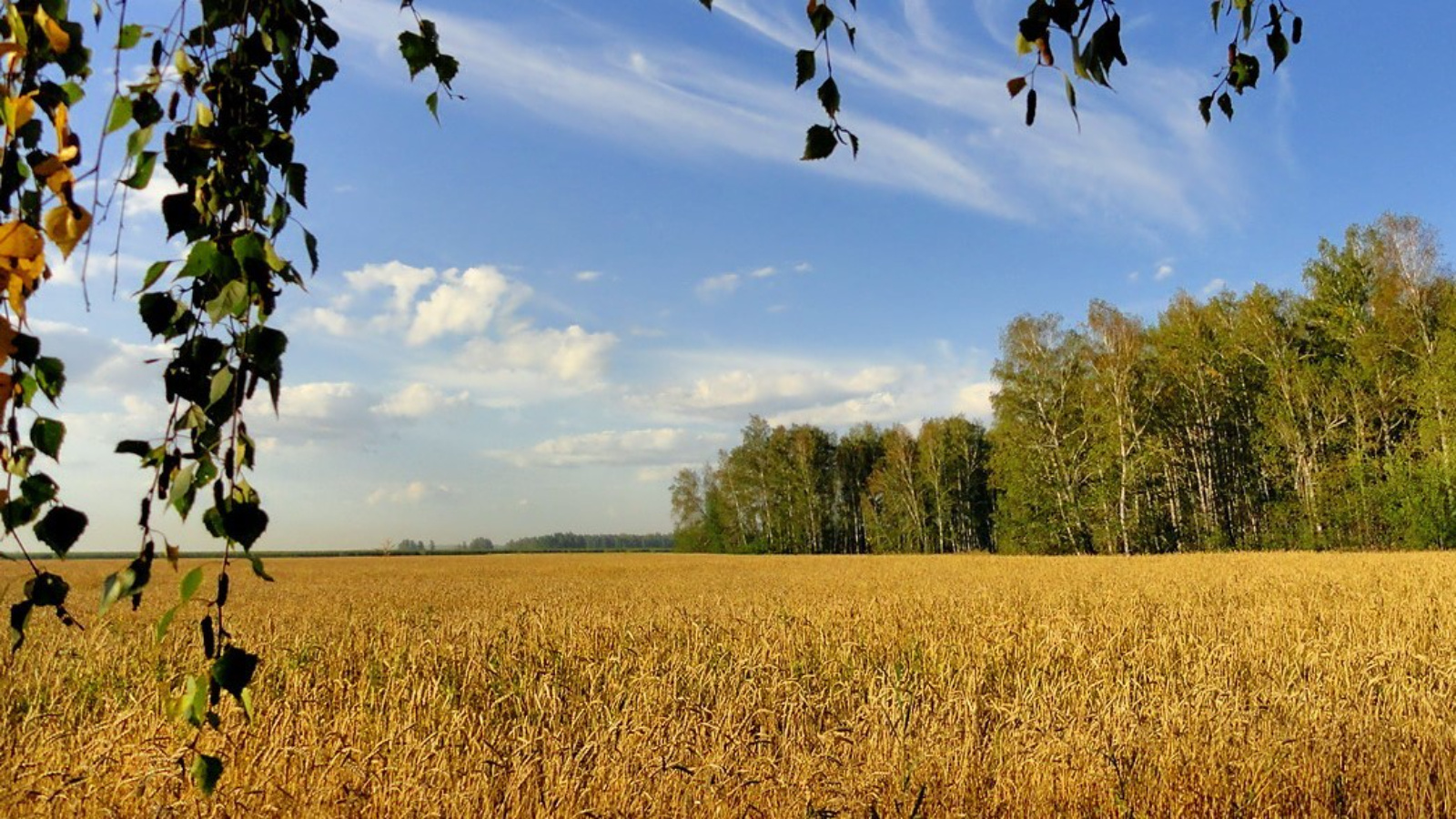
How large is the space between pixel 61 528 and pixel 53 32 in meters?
0.64

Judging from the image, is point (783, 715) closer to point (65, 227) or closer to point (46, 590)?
point (46, 590)

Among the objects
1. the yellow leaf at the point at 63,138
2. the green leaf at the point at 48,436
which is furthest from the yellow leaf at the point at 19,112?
the green leaf at the point at 48,436

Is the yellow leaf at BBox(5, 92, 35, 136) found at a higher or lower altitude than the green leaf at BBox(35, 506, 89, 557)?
higher

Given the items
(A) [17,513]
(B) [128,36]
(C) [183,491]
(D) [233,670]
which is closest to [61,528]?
(A) [17,513]

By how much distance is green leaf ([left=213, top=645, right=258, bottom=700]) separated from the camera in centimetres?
114

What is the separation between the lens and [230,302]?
41.8 inches

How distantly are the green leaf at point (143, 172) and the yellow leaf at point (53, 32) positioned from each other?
153 millimetres

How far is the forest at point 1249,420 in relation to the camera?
34.0m

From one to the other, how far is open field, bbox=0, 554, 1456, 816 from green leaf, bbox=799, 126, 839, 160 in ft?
4.85

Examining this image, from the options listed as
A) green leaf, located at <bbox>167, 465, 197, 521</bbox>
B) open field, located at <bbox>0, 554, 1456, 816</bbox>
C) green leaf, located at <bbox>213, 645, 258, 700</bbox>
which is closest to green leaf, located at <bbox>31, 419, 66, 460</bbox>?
green leaf, located at <bbox>167, 465, 197, 521</bbox>

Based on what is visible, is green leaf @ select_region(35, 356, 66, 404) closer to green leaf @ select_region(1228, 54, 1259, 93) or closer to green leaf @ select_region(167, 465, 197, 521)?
green leaf @ select_region(167, 465, 197, 521)

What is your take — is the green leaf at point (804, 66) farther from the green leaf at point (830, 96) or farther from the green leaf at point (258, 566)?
the green leaf at point (258, 566)

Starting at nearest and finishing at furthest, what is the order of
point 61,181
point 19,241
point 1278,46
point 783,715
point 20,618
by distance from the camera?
point 19,241 < point 61,181 < point 20,618 < point 1278,46 < point 783,715

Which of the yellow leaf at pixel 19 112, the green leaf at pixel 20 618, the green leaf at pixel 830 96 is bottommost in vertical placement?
the green leaf at pixel 20 618
